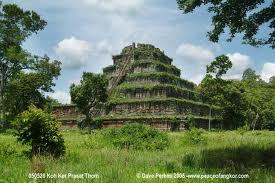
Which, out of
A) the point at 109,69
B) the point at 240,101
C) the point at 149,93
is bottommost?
the point at 240,101

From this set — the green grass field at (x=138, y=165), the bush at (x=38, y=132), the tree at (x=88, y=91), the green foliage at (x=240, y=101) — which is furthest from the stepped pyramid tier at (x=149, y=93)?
the green grass field at (x=138, y=165)

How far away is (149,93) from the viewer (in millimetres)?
49625

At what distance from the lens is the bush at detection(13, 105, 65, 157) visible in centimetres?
1588

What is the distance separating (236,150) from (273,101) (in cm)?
5013

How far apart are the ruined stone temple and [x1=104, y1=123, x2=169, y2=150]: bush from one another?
20.4m

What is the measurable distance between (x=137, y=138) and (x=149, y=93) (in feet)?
85.9

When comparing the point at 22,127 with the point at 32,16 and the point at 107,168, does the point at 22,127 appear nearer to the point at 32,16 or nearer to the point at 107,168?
Result: the point at 107,168

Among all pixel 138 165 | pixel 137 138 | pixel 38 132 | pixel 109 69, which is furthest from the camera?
pixel 109 69

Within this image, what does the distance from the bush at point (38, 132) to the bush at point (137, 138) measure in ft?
20.3

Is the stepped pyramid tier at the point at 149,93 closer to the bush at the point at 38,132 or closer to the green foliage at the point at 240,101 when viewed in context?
the green foliage at the point at 240,101

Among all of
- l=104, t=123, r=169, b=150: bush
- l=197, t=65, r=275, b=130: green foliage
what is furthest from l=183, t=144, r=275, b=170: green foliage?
l=197, t=65, r=275, b=130: green foliage

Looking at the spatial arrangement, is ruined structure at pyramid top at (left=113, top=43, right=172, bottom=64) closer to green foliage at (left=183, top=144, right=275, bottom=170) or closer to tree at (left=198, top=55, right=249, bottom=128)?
tree at (left=198, top=55, right=249, bottom=128)

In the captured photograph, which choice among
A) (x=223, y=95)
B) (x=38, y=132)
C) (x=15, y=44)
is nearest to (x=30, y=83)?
(x=15, y=44)

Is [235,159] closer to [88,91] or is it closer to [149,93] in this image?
[88,91]
